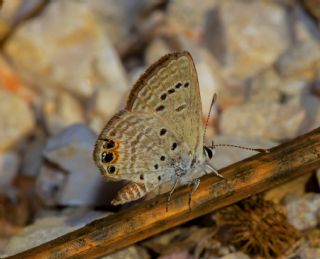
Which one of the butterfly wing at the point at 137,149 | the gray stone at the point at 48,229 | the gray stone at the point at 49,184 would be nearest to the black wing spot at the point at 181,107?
the butterfly wing at the point at 137,149

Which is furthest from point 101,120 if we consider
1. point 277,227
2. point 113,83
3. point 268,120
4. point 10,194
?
point 277,227

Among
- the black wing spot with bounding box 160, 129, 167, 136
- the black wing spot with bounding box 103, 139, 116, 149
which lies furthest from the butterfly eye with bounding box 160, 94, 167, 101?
the black wing spot with bounding box 103, 139, 116, 149

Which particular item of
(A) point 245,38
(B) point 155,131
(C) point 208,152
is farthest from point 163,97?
(A) point 245,38

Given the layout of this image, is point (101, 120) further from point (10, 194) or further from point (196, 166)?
point (196, 166)

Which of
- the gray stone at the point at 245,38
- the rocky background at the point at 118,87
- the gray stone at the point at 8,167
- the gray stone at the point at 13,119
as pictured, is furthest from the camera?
the gray stone at the point at 245,38

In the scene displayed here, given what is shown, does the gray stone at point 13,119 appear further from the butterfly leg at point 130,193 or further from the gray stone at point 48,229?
the butterfly leg at point 130,193
